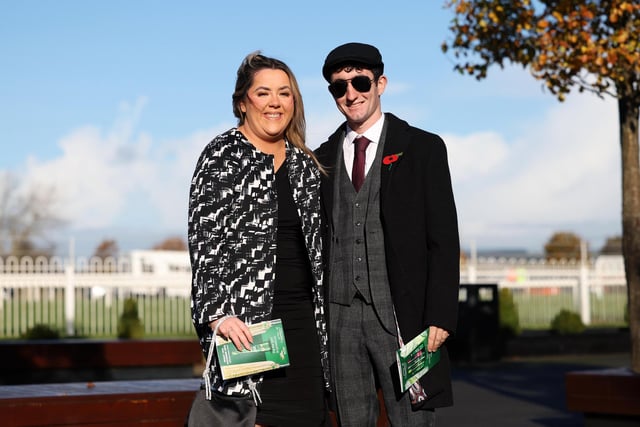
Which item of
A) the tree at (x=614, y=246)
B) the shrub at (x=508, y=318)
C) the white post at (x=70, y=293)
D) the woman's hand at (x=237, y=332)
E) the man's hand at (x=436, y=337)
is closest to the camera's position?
the woman's hand at (x=237, y=332)

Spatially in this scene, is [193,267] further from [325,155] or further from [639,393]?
[639,393]

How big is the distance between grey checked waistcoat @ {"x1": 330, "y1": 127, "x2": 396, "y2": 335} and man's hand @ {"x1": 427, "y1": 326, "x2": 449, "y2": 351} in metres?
0.13

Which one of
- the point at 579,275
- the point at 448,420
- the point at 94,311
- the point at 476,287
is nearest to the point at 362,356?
the point at 448,420

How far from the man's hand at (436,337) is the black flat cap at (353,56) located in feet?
3.34

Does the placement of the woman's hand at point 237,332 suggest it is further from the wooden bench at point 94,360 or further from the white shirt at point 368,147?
the wooden bench at point 94,360

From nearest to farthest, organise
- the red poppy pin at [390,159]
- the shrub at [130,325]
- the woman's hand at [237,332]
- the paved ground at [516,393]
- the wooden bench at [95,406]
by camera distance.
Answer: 1. the woman's hand at [237,332]
2. the red poppy pin at [390,159]
3. the wooden bench at [95,406]
4. the paved ground at [516,393]
5. the shrub at [130,325]

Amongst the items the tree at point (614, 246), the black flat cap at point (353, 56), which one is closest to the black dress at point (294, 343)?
the black flat cap at point (353, 56)

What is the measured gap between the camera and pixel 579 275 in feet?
78.5

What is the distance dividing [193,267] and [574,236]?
197ft

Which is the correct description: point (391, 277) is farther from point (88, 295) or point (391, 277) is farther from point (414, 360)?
point (88, 295)

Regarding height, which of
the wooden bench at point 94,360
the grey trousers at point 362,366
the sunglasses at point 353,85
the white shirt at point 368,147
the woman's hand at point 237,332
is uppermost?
the sunglasses at point 353,85

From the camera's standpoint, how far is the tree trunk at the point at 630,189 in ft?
28.8

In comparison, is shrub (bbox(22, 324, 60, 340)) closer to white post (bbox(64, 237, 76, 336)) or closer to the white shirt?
white post (bbox(64, 237, 76, 336))

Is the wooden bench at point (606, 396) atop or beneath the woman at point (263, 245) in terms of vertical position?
beneath
